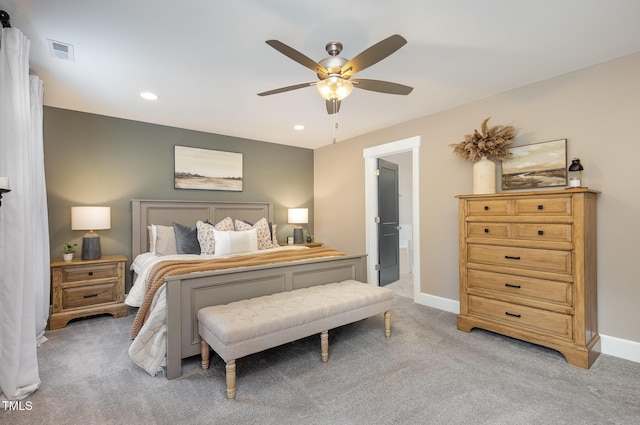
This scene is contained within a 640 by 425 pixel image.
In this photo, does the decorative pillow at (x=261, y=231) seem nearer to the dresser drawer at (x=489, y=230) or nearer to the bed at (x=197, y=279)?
the bed at (x=197, y=279)

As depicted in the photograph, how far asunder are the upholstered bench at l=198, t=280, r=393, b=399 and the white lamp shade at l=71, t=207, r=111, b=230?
6.93 feet

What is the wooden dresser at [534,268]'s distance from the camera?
Result: 2.37 metres

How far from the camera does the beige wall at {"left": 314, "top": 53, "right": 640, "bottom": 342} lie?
97.1 inches

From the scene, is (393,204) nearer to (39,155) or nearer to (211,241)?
(211,241)

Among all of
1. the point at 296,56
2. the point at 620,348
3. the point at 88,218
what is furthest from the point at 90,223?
the point at 620,348

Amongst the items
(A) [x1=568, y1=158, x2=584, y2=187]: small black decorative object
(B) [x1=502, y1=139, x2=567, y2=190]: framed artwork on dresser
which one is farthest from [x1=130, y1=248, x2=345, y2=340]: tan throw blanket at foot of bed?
(A) [x1=568, y1=158, x2=584, y2=187]: small black decorative object

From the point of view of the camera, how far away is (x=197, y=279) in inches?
92.9

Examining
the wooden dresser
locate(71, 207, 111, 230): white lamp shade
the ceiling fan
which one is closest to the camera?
the ceiling fan

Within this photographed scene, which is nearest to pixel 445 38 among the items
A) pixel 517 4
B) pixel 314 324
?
pixel 517 4

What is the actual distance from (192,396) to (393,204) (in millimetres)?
4055

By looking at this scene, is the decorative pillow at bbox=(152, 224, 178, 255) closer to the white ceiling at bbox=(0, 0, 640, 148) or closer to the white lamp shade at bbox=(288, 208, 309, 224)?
A: the white ceiling at bbox=(0, 0, 640, 148)

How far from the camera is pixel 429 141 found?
388 cm

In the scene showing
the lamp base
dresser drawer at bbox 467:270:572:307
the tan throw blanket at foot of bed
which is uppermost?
the lamp base

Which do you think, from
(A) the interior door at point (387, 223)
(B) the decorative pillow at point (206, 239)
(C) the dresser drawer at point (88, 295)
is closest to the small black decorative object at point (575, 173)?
(A) the interior door at point (387, 223)
